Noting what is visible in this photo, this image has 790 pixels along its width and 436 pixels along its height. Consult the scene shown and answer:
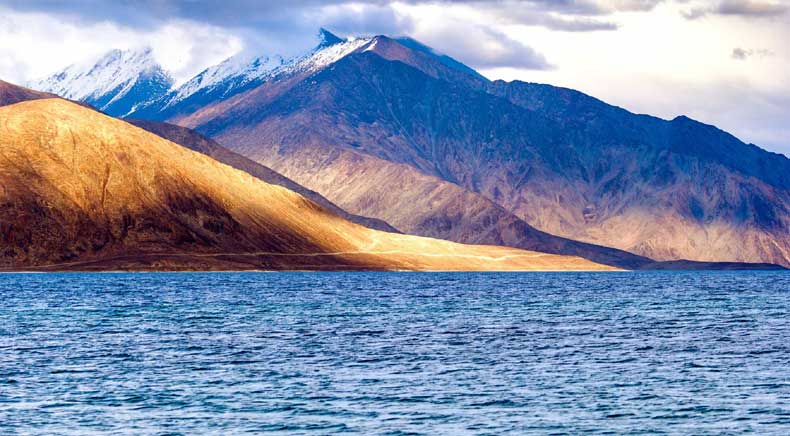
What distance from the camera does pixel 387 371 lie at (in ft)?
211

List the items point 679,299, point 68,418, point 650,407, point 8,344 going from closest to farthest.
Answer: point 68,418, point 650,407, point 8,344, point 679,299

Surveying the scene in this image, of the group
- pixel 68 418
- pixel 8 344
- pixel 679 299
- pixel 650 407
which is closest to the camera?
pixel 68 418

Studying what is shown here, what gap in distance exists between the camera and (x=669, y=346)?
79.4m

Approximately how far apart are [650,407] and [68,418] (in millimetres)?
24613

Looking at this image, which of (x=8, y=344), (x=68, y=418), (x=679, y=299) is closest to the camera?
(x=68, y=418)

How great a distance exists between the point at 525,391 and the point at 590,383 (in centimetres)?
441

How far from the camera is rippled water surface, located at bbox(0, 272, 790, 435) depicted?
49.4 meters

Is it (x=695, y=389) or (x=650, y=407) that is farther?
(x=695, y=389)

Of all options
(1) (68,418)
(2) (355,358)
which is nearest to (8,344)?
(2) (355,358)

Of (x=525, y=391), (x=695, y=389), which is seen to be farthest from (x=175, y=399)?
(x=695, y=389)

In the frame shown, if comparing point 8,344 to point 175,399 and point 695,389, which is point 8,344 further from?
point 695,389

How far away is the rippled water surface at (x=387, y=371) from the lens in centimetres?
4941

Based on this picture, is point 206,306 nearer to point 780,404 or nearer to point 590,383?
point 590,383

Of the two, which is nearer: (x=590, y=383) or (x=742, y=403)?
(x=742, y=403)
